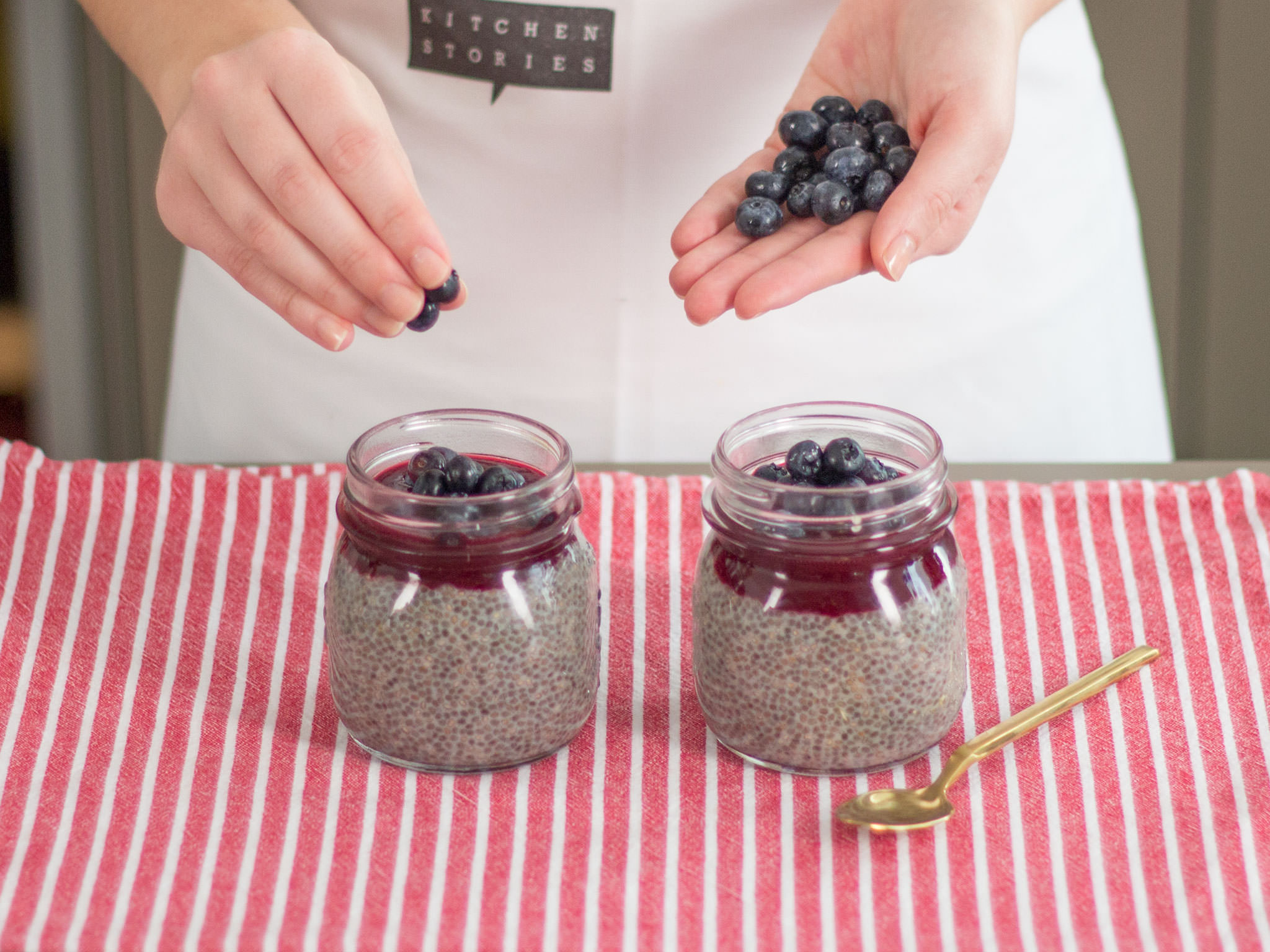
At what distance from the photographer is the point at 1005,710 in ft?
2.98

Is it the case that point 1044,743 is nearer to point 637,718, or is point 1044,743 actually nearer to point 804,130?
point 637,718

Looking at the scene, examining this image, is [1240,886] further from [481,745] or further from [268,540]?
[268,540]

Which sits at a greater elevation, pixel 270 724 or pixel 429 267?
pixel 429 267

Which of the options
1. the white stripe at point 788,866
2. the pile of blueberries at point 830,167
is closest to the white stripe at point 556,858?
the white stripe at point 788,866

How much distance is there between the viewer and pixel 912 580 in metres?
0.80

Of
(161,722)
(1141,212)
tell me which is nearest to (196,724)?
(161,722)

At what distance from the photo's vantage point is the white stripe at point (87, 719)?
73cm

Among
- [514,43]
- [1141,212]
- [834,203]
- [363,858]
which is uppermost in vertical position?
[514,43]

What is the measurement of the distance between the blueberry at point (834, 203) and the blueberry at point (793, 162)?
6 centimetres

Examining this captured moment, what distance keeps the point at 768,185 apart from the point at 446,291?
313 millimetres

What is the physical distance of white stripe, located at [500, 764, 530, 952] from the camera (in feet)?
2.35

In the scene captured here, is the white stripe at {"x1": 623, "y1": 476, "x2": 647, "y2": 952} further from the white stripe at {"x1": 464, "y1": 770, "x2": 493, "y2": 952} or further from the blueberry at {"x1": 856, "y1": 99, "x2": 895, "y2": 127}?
the blueberry at {"x1": 856, "y1": 99, "x2": 895, "y2": 127}

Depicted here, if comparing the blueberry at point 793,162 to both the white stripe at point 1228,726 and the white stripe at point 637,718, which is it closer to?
the white stripe at point 637,718

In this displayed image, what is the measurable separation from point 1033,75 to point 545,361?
60cm
